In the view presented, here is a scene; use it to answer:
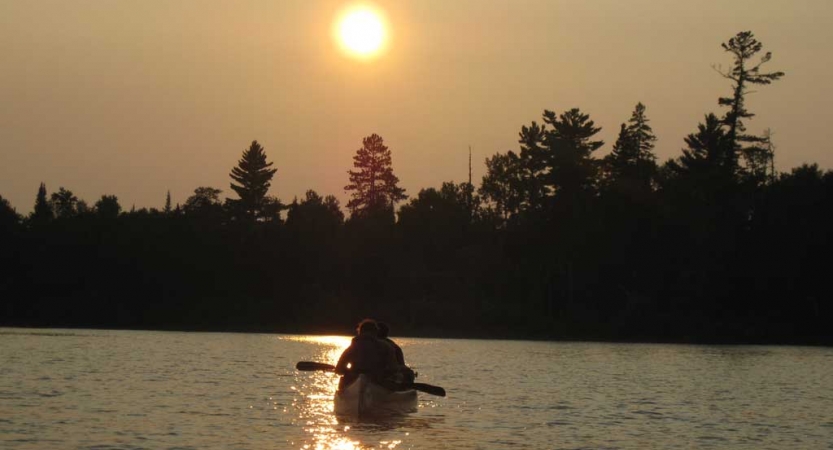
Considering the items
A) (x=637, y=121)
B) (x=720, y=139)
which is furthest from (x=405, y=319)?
(x=637, y=121)

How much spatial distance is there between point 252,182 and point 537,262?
176 ft

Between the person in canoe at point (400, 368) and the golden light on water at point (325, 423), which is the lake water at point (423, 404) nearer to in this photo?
the golden light on water at point (325, 423)

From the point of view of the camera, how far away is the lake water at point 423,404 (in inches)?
1146

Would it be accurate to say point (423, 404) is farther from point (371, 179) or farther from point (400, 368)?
point (371, 179)

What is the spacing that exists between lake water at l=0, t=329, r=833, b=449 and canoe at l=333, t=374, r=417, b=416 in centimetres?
58

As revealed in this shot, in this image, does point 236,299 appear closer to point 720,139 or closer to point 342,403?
point 720,139

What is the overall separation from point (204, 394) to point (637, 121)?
105952 mm

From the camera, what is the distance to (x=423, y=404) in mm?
39062

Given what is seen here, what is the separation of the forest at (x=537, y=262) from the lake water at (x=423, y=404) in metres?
35.0

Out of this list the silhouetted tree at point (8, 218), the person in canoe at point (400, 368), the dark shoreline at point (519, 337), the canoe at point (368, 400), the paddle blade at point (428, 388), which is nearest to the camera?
the canoe at point (368, 400)

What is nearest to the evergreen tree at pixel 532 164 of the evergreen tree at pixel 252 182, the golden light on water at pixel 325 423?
the evergreen tree at pixel 252 182

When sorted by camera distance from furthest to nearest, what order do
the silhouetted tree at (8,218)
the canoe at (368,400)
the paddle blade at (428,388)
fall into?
the silhouetted tree at (8,218) → the paddle blade at (428,388) → the canoe at (368,400)

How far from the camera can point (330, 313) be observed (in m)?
114

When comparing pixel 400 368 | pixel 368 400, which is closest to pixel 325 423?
pixel 368 400
